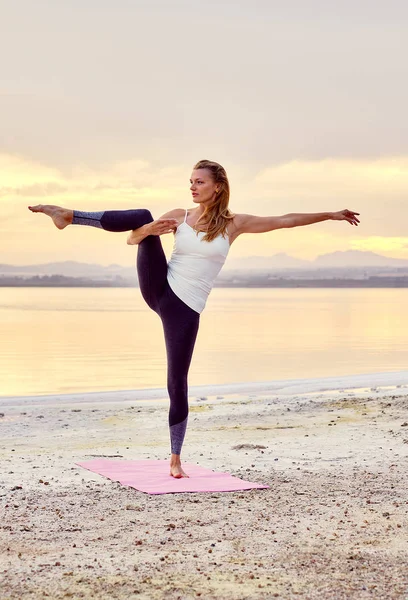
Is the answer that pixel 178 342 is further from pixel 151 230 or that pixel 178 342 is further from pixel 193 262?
pixel 151 230

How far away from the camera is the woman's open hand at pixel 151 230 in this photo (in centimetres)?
568

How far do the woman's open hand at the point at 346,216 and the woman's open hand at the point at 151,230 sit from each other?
1184mm

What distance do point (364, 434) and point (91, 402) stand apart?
516 centimetres

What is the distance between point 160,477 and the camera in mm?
6223

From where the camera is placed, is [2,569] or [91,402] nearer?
[2,569]

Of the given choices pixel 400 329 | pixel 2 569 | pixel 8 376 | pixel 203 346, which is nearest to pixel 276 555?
pixel 2 569

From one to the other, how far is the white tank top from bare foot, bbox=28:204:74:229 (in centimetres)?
83

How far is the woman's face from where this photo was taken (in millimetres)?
6082

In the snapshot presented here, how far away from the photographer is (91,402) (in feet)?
40.9

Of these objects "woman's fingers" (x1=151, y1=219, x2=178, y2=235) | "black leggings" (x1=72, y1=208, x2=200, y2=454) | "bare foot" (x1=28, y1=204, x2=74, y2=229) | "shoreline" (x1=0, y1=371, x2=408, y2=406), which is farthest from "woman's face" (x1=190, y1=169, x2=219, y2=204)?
"shoreline" (x1=0, y1=371, x2=408, y2=406)

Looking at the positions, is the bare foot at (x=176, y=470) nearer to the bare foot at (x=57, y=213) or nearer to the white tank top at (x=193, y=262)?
the white tank top at (x=193, y=262)

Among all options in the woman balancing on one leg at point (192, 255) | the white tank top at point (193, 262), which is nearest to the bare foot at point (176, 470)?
the woman balancing on one leg at point (192, 255)

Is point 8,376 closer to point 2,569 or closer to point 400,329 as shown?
point 2,569

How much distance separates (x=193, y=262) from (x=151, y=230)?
0.51 metres
